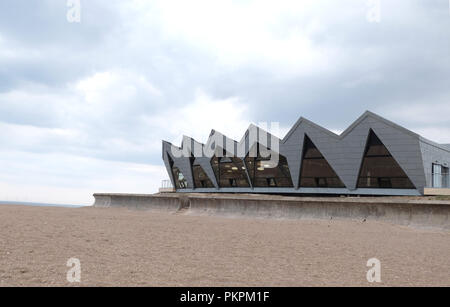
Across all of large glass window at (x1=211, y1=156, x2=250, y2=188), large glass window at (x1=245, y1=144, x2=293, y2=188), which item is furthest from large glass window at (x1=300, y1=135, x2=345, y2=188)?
large glass window at (x1=211, y1=156, x2=250, y2=188)

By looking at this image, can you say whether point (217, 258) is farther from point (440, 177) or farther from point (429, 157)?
point (440, 177)

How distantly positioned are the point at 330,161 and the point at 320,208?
1896cm

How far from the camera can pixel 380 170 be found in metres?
33.4

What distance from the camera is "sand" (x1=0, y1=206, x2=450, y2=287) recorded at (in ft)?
19.2

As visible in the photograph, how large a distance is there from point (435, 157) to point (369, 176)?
670 cm

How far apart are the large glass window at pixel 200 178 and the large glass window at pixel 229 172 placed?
2.76 metres

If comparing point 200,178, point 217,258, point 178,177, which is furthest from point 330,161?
point 178,177

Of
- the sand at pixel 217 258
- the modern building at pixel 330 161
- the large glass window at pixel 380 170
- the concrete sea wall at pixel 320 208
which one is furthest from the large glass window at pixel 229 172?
the sand at pixel 217 258

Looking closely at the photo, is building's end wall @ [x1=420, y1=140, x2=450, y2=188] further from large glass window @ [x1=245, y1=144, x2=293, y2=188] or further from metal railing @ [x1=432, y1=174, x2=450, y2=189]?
large glass window @ [x1=245, y1=144, x2=293, y2=188]

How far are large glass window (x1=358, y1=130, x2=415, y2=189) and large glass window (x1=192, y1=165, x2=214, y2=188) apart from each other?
21880 mm

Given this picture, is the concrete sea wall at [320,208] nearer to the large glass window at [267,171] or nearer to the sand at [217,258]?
the sand at [217,258]
